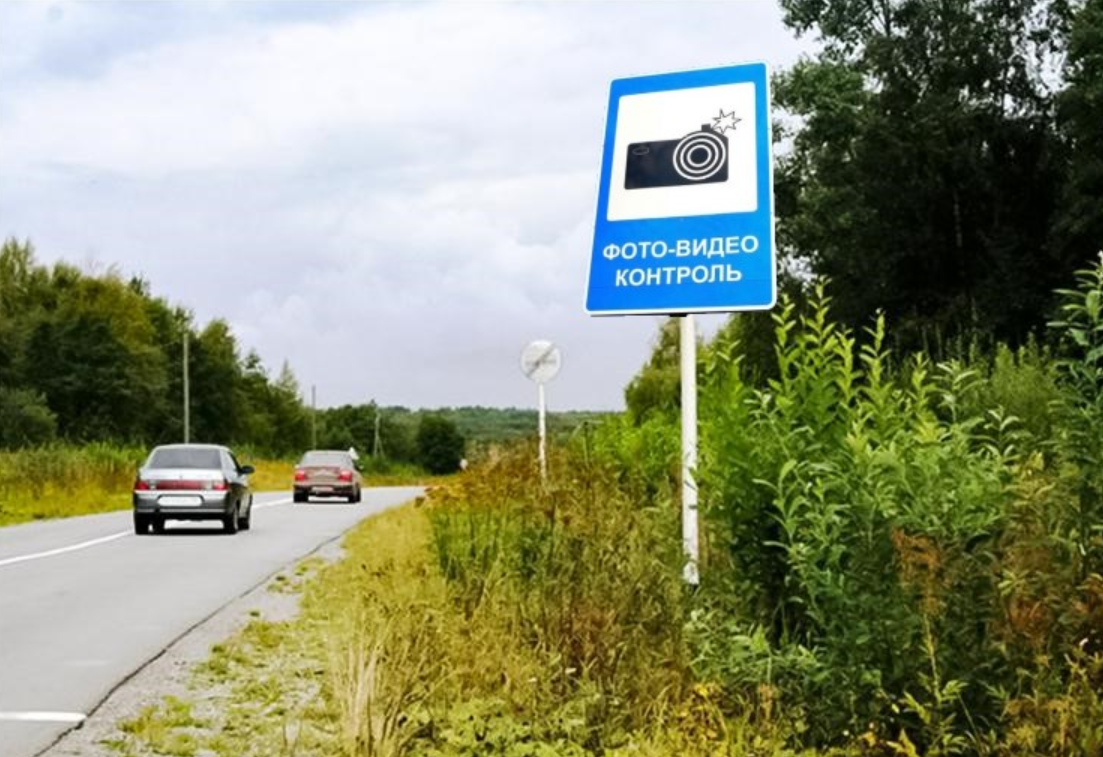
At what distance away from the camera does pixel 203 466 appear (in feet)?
89.2

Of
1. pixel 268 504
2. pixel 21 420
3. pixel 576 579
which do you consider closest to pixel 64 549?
pixel 576 579

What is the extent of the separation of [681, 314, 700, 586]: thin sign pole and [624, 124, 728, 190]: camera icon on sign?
0.81m

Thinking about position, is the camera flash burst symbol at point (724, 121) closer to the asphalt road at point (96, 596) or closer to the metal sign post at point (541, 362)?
the asphalt road at point (96, 596)

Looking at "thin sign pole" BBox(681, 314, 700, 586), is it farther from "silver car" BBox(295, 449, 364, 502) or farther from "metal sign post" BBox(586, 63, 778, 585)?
"silver car" BBox(295, 449, 364, 502)

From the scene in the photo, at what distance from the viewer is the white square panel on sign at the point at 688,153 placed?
350 inches

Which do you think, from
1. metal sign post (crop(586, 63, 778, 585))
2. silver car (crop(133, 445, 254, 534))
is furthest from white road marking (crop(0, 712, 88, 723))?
silver car (crop(133, 445, 254, 534))

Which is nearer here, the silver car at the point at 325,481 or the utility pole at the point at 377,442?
the silver car at the point at 325,481

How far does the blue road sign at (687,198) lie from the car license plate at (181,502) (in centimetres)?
1919

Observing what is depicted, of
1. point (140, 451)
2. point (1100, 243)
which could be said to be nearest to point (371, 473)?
point (140, 451)

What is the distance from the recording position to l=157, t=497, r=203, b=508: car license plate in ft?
88.5

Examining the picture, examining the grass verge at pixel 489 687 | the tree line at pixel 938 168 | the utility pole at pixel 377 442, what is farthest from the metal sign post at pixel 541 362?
the utility pole at pixel 377 442

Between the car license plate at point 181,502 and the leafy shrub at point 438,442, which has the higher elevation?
the leafy shrub at point 438,442

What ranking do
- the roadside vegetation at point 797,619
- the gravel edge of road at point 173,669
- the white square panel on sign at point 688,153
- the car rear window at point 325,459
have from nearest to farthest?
the roadside vegetation at point 797,619 → the gravel edge of road at point 173,669 → the white square panel on sign at point 688,153 → the car rear window at point 325,459

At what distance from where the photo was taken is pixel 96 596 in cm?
1602
